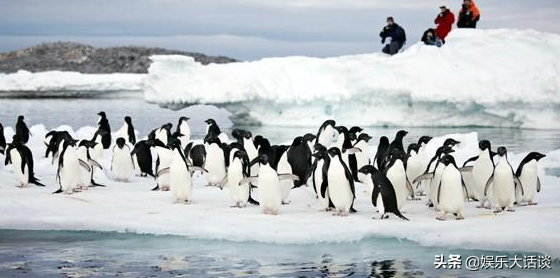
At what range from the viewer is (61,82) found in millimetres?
Result: 36219

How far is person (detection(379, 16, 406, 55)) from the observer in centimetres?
1917

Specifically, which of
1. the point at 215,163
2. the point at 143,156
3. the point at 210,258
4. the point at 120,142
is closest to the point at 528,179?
the point at 210,258

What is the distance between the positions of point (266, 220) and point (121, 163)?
11.0 feet

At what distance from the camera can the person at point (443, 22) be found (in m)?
18.8

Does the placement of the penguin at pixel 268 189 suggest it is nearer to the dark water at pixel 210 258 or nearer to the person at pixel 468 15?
the dark water at pixel 210 258

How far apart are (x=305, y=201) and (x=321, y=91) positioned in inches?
415

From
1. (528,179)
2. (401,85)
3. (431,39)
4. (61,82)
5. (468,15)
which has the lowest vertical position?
(528,179)

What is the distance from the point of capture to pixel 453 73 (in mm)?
18438

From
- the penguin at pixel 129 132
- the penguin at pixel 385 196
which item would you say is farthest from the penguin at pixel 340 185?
the penguin at pixel 129 132

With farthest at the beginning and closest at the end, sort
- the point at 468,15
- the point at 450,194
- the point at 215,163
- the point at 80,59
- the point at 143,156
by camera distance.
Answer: the point at 80,59 → the point at 468,15 → the point at 143,156 → the point at 215,163 → the point at 450,194

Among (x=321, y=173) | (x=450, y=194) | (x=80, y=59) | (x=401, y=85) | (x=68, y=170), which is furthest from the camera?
(x=80, y=59)

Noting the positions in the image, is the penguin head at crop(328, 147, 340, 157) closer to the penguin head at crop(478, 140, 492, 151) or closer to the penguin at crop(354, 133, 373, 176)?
the penguin head at crop(478, 140, 492, 151)

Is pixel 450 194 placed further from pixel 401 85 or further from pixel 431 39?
pixel 431 39

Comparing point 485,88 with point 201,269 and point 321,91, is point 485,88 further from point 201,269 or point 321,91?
point 201,269
